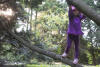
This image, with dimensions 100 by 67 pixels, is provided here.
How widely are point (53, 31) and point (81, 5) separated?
13.0 metres

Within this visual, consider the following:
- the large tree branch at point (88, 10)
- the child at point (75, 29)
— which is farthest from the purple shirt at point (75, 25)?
the large tree branch at point (88, 10)

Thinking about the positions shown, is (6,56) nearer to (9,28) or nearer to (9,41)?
(9,41)

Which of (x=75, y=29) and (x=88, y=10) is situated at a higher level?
(x=75, y=29)

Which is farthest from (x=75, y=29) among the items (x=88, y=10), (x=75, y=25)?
(x=88, y=10)

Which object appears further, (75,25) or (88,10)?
(75,25)

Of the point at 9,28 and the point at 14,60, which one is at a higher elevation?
the point at 9,28

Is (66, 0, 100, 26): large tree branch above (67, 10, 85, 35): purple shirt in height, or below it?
below

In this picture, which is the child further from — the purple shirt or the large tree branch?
the large tree branch

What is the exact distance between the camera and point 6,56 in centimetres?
513

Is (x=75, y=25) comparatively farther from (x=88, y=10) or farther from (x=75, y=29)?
(x=88, y=10)

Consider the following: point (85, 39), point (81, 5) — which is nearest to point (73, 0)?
point (81, 5)

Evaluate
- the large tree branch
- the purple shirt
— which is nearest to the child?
the purple shirt

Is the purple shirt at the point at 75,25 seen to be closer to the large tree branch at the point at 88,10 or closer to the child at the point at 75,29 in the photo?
the child at the point at 75,29

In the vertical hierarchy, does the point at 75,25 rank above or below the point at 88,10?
above
